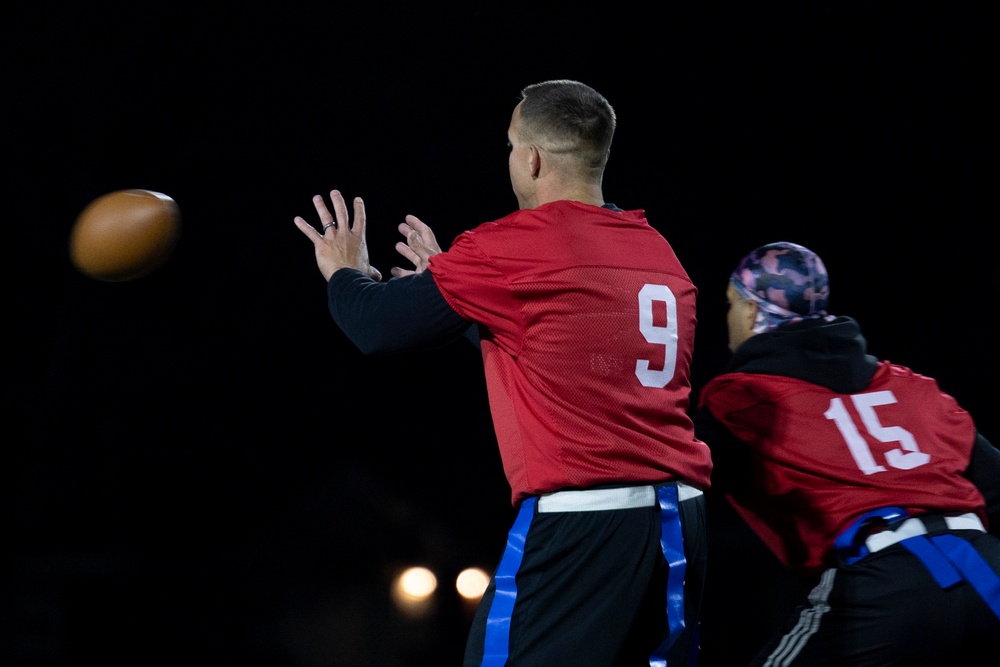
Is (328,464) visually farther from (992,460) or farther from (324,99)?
(992,460)

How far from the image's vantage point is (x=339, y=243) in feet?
7.17

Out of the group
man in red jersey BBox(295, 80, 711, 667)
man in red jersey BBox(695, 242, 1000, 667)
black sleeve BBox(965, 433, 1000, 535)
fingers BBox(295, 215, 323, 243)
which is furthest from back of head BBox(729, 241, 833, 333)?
fingers BBox(295, 215, 323, 243)

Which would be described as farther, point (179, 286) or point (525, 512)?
point (179, 286)

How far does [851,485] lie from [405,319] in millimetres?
1073

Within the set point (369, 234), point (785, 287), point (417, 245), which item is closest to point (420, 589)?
point (369, 234)

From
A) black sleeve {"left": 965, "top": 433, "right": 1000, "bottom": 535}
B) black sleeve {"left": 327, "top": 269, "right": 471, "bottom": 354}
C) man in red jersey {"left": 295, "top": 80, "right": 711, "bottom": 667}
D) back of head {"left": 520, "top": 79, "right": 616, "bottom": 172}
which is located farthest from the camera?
black sleeve {"left": 965, "top": 433, "right": 1000, "bottom": 535}

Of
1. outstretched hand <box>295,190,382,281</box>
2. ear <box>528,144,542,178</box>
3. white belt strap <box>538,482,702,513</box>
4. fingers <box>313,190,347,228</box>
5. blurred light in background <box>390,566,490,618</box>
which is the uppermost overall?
ear <box>528,144,542,178</box>

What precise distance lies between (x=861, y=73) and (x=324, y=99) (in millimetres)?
2697

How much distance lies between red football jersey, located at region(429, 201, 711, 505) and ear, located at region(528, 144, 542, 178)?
0.12 m

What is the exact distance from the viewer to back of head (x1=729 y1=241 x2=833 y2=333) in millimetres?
2477

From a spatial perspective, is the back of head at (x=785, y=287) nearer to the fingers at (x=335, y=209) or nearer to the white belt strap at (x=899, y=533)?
the white belt strap at (x=899, y=533)

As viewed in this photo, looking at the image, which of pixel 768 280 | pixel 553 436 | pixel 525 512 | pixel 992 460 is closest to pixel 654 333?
pixel 553 436

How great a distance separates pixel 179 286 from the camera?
16.9ft

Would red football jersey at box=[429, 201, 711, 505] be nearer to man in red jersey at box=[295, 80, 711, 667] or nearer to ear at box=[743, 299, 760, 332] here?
man in red jersey at box=[295, 80, 711, 667]
